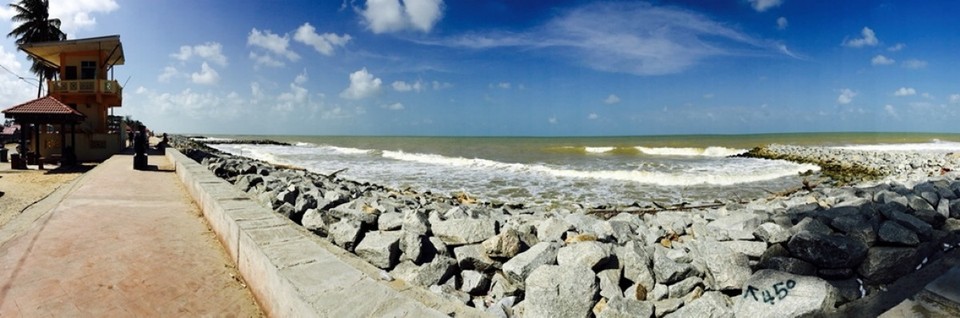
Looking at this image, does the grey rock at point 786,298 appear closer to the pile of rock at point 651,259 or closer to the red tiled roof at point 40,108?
the pile of rock at point 651,259

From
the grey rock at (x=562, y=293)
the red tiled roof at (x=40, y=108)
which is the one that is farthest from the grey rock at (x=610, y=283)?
the red tiled roof at (x=40, y=108)

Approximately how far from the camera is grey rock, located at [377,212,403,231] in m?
4.32

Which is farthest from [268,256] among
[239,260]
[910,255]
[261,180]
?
[261,180]

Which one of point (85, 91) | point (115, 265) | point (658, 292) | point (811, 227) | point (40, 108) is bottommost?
point (115, 265)

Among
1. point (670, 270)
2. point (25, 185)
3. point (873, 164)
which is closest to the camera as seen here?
point (670, 270)

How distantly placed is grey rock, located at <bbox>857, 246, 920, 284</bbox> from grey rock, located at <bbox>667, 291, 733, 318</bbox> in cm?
135

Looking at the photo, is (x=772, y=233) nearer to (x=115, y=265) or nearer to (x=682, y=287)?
(x=682, y=287)

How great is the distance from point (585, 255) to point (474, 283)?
822 mm

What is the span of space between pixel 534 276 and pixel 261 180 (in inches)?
269

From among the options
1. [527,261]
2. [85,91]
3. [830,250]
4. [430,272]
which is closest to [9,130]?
[85,91]

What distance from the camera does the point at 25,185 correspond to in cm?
1034

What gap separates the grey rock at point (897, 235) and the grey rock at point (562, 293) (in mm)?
2558

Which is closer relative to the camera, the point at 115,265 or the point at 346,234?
the point at 115,265

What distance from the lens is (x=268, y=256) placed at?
2941 mm
